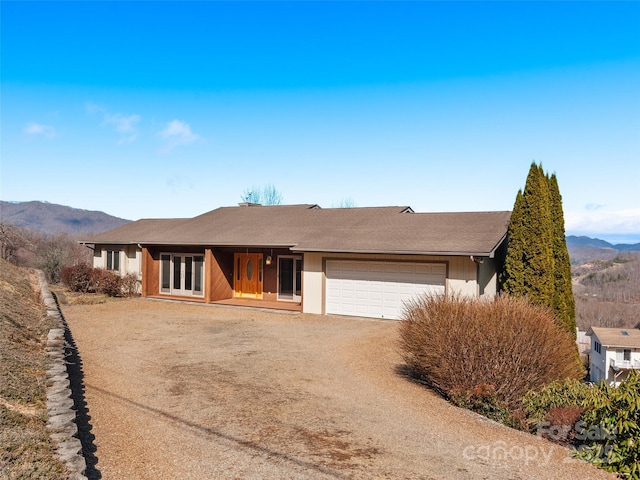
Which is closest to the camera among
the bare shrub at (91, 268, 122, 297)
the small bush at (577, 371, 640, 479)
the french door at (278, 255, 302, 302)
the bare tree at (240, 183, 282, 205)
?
the small bush at (577, 371, 640, 479)

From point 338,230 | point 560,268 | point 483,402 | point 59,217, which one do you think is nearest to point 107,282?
point 338,230

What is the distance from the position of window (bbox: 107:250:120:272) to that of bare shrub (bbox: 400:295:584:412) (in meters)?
20.8

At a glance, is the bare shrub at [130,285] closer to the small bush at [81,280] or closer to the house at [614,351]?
the small bush at [81,280]

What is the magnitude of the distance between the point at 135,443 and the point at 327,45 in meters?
19.4

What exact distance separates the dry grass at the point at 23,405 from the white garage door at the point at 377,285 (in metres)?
9.56

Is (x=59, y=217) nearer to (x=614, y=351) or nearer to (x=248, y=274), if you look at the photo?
(x=248, y=274)

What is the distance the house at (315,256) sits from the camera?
15195mm

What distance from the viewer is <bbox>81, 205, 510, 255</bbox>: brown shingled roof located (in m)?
15.3

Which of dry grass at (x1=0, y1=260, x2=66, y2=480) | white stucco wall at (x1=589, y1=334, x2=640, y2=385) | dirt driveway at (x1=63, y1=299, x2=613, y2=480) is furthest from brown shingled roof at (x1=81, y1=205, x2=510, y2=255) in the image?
white stucco wall at (x1=589, y1=334, x2=640, y2=385)

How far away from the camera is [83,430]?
555 centimetres

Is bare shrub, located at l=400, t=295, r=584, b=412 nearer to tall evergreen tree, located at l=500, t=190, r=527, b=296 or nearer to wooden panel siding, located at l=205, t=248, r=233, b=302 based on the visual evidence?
tall evergreen tree, located at l=500, t=190, r=527, b=296

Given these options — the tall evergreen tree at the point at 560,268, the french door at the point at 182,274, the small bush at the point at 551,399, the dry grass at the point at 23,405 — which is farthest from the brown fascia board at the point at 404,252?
the dry grass at the point at 23,405

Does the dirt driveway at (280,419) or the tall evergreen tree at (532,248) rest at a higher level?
the tall evergreen tree at (532,248)

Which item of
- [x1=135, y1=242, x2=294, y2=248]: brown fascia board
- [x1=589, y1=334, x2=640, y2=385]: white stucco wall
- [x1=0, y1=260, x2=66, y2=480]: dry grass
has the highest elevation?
[x1=135, y1=242, x2=294, y2=248]: brown fascia board
